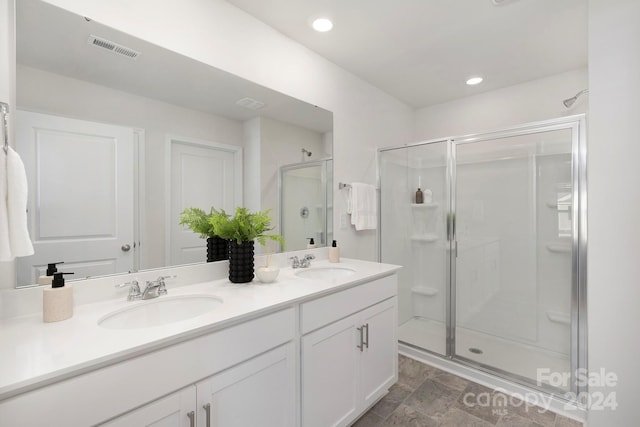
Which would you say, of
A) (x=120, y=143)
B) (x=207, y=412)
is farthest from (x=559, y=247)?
(x=120, y=143)

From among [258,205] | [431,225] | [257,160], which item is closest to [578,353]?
[431,225]

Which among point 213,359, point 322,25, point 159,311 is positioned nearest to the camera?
point 213,359

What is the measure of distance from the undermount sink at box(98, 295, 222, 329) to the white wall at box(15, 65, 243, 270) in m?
0.23

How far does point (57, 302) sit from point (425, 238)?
103 inches

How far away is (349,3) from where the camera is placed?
1.69 meters

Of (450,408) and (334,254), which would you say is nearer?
(450,408)

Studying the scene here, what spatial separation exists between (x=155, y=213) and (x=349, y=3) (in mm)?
1583

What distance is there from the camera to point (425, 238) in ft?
9.12

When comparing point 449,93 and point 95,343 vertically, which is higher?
point 449,93

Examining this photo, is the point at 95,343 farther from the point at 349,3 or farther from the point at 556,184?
the point at 556,184

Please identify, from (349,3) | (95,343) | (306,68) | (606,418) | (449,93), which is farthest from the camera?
(449,93)

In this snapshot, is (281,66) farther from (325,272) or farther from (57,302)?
(57,302)

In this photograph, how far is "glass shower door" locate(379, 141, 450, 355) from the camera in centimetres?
262

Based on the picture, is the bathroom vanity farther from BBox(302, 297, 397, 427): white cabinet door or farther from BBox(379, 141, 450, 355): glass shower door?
BBox(379, 141, 450, 355): glass shower door
